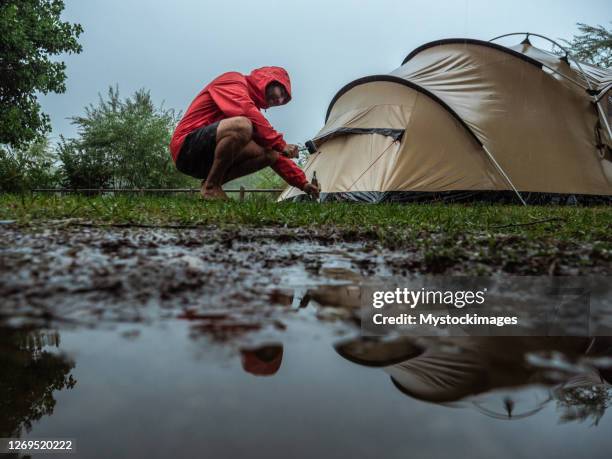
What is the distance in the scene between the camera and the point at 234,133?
4941mm

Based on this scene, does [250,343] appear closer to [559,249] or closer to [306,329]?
[306,329]

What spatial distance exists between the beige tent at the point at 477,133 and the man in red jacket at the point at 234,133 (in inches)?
83.8

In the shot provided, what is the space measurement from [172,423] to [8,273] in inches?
34.9

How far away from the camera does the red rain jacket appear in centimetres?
502

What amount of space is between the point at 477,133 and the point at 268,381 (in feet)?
23.0

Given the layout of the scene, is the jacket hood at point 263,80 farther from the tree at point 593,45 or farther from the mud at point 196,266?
the tree at point 593,45

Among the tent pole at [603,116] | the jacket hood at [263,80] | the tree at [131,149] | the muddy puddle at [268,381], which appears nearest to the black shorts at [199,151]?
the jacket hood at [263,80]

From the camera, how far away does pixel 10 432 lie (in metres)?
0.56

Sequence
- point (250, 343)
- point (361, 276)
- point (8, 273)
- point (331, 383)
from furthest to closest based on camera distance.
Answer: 1. point (361, 276)
2. point (8, 273)
3. point (250, 343)
4. point (331, 383)

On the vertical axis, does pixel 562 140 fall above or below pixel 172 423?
above

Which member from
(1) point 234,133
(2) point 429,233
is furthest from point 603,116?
(2) point 429,233

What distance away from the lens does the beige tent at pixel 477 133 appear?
7.03 meters

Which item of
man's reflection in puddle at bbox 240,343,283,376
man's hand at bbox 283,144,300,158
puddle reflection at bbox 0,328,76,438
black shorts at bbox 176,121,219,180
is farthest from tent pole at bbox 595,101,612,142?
puddle reflection at bbox 0,328,76,438

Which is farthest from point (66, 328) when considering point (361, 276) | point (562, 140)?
point (562, 140)
